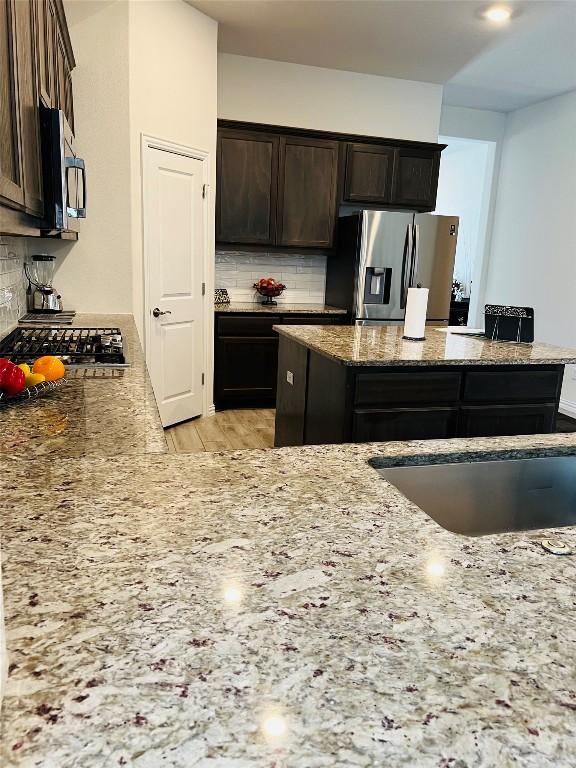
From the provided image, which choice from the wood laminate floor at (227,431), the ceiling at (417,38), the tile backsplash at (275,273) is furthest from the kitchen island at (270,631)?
the tile backsplash at (275,273)

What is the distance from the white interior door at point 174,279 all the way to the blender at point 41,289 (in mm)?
641

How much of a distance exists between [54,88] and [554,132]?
16.6ft

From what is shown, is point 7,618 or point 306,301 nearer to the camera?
point 7,618

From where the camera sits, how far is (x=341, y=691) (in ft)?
1.79

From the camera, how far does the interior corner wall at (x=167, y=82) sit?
3705mm

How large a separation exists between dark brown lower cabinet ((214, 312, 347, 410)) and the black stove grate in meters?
1.93

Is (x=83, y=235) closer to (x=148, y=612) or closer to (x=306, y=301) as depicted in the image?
(x=306, y=301)

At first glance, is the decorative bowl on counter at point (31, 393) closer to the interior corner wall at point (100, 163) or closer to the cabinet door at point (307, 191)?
the interior corner wall at point (100, 163)

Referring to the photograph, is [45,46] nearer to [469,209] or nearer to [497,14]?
[497,14]

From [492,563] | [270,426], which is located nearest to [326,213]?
[270,426]

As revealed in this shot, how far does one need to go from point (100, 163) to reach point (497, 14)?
2838mm

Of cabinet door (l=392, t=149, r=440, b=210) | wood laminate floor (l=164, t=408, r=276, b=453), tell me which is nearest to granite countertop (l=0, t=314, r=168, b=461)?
wood laminate floor (l=164, t=408, r=276, b=453)

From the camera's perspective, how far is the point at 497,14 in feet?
12.8

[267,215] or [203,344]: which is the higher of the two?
[267,215]
